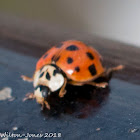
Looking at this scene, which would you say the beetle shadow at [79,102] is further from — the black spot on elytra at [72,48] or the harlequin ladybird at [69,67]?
the black spot on elytra at [72,48]

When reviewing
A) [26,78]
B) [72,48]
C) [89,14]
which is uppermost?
[89,14]

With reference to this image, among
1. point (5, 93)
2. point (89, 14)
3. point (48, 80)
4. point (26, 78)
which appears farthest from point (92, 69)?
point (89, 14)

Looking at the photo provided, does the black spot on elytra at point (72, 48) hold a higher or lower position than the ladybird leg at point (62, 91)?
higher

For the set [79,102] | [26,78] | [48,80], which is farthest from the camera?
[48,80]

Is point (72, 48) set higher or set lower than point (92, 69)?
higher

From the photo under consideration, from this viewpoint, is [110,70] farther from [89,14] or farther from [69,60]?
[89,14]

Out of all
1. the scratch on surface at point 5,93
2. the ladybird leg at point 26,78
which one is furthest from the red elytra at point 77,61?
the scratch on surface at point 5,93

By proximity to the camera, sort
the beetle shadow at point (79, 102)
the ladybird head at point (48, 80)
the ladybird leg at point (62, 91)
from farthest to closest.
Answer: the ladybird head at point (48, 80), the ladybird leg at point (62, 91), the beetle shadow at point (79, 102)
